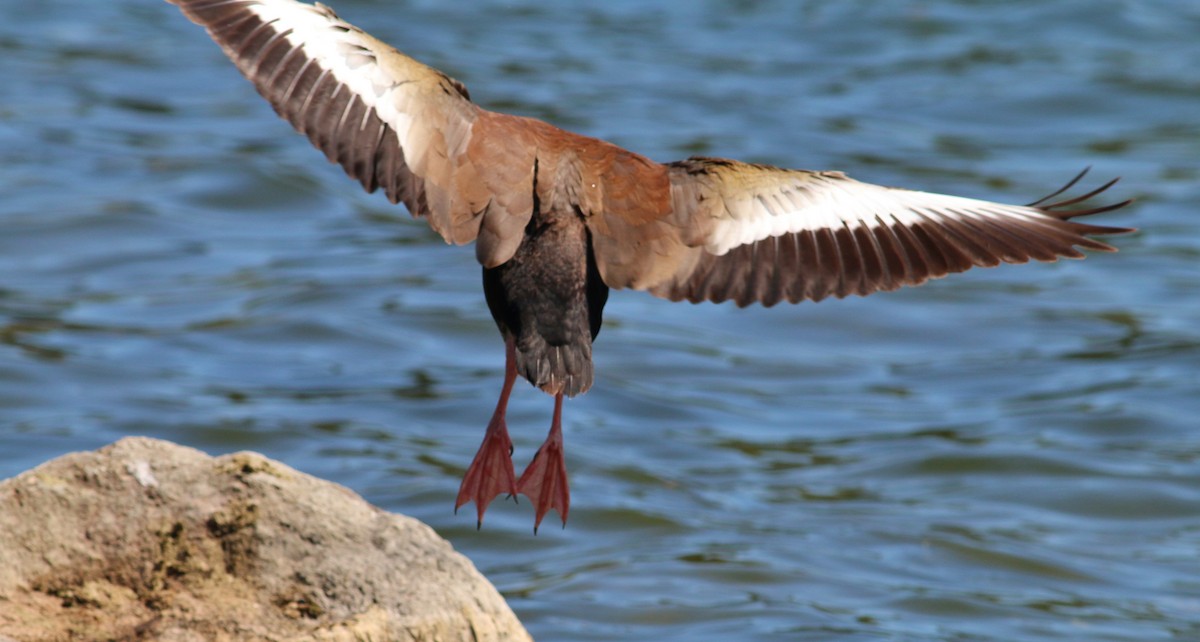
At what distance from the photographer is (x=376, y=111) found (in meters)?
5.40

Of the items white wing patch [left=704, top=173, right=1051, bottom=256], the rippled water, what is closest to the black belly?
white wing patch [left=704, top=173, right=1051, bottom=256]

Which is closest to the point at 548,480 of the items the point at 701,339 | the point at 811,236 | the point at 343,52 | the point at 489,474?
the point at 489,474

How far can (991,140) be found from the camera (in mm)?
14328

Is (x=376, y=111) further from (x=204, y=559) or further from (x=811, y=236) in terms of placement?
(x=204, y=559)

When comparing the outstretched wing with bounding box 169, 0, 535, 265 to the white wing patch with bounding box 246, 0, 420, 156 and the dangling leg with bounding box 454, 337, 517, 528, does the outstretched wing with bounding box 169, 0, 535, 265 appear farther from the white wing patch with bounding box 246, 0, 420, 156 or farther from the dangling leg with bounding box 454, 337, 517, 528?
the dangling leg with bounding box 454, 337, 517, 528

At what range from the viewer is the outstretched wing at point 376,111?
5332 millimetres

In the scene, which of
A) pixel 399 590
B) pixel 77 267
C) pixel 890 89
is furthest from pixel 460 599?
pixel 890 89

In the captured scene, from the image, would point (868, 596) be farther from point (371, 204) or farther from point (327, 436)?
point (371, 204)

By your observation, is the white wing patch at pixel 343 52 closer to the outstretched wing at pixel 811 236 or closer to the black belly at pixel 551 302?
the black belly at pixel 551 302

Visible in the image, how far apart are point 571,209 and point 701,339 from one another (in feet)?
18.8

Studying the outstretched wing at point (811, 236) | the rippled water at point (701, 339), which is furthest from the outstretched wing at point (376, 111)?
the rippled water at point (701, 339)

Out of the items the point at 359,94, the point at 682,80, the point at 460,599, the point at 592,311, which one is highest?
the point at 682,80

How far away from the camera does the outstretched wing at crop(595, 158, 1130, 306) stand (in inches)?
217

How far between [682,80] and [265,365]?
21.3 ft
